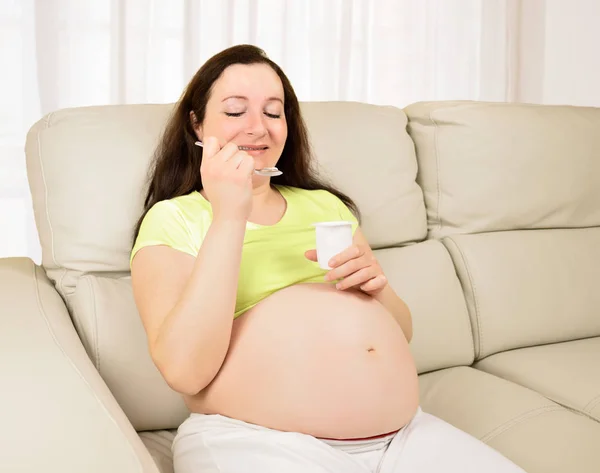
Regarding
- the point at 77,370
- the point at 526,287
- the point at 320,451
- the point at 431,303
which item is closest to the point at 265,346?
the point at 320,451

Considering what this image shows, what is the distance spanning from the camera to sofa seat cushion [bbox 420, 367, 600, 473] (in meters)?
1.29

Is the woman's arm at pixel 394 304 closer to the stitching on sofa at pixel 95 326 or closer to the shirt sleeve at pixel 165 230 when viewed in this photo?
the shirt sleeve at pixel 165 230

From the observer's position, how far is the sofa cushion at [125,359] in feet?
4.50

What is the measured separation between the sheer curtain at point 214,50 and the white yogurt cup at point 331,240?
1.49 meters

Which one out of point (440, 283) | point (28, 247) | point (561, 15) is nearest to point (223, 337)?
point (440, 283)

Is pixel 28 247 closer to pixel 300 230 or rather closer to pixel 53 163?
pixel 53 163

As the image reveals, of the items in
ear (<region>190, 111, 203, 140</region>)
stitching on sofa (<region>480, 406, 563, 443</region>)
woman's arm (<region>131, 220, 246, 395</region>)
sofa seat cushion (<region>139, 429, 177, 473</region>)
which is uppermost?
ear (<region>190, 111, 203, 140</region>)

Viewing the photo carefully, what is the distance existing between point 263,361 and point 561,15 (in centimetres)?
279

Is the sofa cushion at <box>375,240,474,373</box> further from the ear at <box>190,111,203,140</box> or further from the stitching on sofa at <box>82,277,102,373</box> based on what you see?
the stitching on sofa at <box>82,277,102,373</box>

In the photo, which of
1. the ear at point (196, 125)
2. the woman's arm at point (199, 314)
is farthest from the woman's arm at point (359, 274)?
the ear at point (196, 125)

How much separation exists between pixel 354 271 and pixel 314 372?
0.66ft

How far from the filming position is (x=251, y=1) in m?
2.54

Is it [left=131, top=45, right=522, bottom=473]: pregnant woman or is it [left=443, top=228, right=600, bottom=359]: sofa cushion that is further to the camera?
[left=443, top=228, right=600, bottom=359]: sofa cushion

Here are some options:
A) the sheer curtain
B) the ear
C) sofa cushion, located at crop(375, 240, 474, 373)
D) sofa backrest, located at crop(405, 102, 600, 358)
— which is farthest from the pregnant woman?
the sheer curtain
